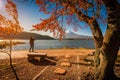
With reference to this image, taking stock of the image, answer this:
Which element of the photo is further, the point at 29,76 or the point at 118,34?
the point at 29,76

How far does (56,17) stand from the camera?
11.9m

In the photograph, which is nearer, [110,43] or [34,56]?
[110,43]

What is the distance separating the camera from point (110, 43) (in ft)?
28.7

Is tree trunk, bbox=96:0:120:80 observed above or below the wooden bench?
above

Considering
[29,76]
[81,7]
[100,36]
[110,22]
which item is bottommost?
[29,76]

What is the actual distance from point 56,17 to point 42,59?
5866mm

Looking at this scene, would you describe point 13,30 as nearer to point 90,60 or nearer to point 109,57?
point 90,60

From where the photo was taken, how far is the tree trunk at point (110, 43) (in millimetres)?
8336

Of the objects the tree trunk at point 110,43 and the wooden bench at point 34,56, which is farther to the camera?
the wooden bench at point 34,56

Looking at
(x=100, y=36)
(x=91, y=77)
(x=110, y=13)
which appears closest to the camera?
(x=110, y=13)

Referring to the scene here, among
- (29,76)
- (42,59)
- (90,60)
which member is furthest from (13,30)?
(90,60)

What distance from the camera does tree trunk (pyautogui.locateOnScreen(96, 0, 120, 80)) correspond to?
8336 millimetres

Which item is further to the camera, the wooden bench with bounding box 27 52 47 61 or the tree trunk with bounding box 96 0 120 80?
the wooden bench with bounding box 27 52 47 61

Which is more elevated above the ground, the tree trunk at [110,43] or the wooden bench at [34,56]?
the tree trunk at [110,43]
